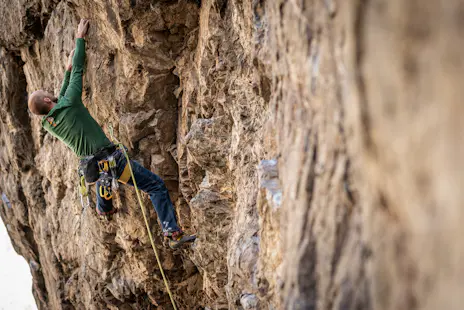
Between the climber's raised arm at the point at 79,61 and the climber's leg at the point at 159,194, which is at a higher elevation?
the climber's raised arm at the point at 79,61

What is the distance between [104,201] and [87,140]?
85 cm

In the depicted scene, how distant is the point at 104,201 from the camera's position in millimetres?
4355

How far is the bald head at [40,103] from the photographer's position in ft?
12.6

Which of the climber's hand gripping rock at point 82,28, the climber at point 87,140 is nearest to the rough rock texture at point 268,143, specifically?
the climber's hand gripping rock at point 82,28

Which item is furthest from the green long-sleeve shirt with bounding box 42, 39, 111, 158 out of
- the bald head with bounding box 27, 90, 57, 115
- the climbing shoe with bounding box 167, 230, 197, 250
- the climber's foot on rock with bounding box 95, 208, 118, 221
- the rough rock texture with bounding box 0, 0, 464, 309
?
the climbing shoe with bounding box 167, 230, 197, 250

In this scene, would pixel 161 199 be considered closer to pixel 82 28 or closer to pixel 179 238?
pixel 179 238

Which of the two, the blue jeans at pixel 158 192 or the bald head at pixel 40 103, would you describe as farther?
the blue jeans at pixel 158 192

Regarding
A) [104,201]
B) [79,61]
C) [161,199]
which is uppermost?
[79,61]

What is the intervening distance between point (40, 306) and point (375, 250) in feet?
33.8

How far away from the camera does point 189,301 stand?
4938mm

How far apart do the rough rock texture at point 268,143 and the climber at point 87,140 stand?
22 centimetres

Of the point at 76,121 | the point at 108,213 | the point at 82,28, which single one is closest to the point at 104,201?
the point at 108,213

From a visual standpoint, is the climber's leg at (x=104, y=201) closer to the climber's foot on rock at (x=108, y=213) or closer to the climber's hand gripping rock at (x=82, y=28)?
the climber's foot on rock at (x=108, y=213)

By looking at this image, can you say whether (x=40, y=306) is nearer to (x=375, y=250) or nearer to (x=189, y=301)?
(x=189, y=301)
